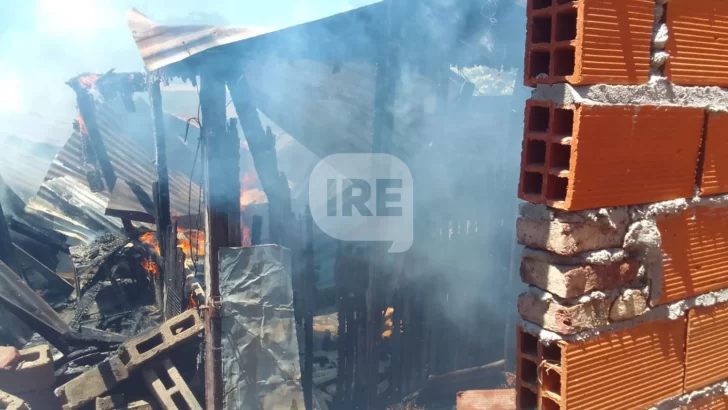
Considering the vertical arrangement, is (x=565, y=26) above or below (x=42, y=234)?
above

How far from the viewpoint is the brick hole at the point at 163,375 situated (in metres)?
5.41

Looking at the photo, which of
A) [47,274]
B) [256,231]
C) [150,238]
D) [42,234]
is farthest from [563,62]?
[42,234]

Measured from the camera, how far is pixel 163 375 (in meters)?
5.45

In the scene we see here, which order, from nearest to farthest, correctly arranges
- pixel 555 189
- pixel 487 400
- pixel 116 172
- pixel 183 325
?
pixel 555 189 → pixel 487 400 → pixel 183 325 → pixel 116 172

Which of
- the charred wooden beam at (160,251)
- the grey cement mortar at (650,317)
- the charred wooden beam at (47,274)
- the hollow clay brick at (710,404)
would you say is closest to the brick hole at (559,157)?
the grey cement mortar at (650,317)

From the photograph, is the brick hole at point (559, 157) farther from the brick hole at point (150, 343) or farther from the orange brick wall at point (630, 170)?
the brick hole at point (150, 343)

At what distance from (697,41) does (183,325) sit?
5.49 meters

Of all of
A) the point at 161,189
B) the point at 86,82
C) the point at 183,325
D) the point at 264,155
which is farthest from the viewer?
the point at 86,82

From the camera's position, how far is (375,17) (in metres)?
4.71

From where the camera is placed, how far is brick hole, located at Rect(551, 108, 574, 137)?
58.1 inches

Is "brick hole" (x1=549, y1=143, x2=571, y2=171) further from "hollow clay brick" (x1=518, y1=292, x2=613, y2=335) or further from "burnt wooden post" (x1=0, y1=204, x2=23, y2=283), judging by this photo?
"burnt wooden post" (x1=0, y1=204, x2=23, y2=283)

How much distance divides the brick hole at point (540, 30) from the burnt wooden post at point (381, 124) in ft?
10.9

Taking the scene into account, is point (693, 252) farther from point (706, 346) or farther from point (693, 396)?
point (693, 396)

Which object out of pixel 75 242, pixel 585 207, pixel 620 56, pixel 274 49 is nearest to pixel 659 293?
pixel 585 207
